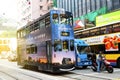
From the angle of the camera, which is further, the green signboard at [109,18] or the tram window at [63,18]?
the green signboard at [109,18]

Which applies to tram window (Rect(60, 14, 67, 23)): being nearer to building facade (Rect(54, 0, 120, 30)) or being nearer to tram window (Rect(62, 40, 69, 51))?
tram window (Rect(62, 40, 69, 51))

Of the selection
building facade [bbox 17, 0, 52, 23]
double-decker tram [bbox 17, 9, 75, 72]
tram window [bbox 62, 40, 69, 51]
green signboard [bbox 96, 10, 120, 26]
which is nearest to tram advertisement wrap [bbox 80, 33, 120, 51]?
double-decker tram [bbox 17, 9, 75, 72]

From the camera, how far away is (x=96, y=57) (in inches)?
825

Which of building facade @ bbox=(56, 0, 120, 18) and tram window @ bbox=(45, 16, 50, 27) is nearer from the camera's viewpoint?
tram window @ bbox=(45, 16, 50, 27)

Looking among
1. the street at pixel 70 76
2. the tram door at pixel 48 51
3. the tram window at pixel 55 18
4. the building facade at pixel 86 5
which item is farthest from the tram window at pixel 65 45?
the building facade at pixel 86 5

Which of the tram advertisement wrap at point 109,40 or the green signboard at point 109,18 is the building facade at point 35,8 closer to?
the green signboard at point 109,18

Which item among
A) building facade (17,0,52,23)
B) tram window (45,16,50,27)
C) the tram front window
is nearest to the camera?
tram window (45,16,50,27)

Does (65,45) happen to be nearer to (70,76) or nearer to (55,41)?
(55,41)

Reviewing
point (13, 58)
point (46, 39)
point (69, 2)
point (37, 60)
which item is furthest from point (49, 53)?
point (69, 2)

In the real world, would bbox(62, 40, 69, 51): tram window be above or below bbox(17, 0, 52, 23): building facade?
below

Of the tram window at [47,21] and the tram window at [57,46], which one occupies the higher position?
the tram window at [47,21]

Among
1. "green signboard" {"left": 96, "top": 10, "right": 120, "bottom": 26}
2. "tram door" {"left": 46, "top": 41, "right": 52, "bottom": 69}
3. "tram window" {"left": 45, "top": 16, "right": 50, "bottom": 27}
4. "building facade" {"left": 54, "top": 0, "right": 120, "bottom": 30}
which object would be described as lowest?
"tram door" {"left": 46, "top": 41, "right": 52, "bottom": 69}

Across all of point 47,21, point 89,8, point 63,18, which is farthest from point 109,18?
point 89,8

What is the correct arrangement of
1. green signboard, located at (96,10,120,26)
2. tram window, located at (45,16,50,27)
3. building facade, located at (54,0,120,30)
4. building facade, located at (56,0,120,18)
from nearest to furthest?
1. tram window, located at (45,16,50,27)
2. green signboard, located at (96,10,120,26)
3. building facade, located at (56,0,120,18)
4. building facade, located at (54,0,120,30)
